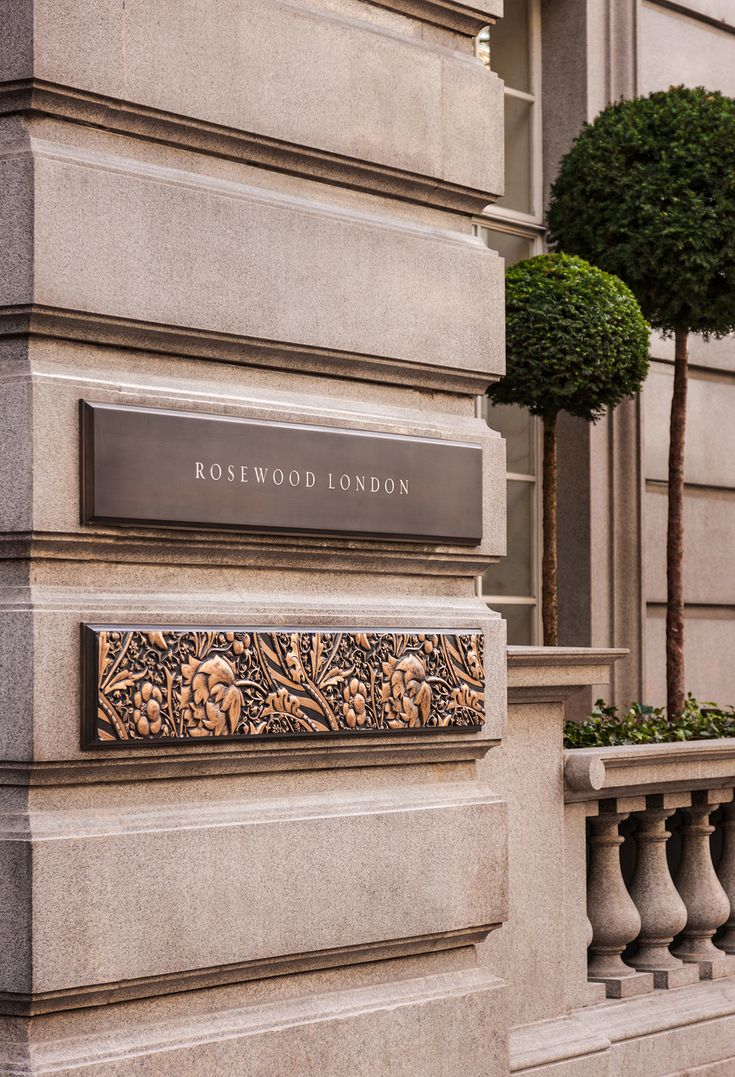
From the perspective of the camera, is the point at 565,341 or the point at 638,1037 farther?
the point at 565,341

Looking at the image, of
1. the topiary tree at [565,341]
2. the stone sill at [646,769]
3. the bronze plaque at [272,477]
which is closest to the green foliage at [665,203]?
the topiary tree at [565,341]

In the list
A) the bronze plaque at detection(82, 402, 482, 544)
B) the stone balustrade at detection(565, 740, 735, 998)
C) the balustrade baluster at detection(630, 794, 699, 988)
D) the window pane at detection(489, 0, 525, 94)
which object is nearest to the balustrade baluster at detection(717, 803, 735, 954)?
the stone balustrade at detection(565, 740, 735, 998)

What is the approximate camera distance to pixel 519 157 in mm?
9070

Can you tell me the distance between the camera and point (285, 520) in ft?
13.1

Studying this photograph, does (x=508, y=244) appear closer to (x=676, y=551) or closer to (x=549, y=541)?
(x=676, y=551)

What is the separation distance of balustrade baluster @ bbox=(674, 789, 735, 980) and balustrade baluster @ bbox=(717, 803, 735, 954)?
0.49ft

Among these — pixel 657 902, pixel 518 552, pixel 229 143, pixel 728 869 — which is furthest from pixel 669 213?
pixel 229 143

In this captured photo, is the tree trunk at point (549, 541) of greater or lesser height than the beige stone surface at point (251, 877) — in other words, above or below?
above

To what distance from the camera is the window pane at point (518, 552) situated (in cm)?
878

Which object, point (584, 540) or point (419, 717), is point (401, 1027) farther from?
point (584, 540)

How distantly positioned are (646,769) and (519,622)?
11.4ft

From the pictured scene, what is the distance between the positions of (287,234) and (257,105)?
347 millimetres

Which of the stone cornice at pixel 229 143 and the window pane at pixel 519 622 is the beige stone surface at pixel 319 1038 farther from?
the window pane at pixel 519 622

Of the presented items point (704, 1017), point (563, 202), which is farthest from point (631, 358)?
point (704, 1017)
